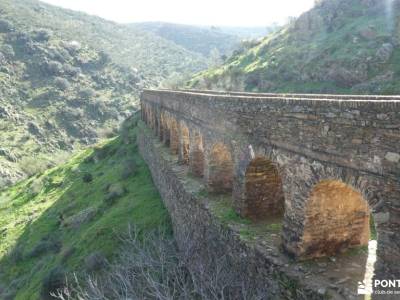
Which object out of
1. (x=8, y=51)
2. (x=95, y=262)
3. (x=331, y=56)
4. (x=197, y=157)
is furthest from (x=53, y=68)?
(x=95, y=262)

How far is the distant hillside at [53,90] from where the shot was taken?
57250mm

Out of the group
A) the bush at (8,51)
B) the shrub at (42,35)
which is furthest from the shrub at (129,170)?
the shrub at (42,35)

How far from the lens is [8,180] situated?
47.4 metres

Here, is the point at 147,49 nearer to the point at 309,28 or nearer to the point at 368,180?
the point at 309,28

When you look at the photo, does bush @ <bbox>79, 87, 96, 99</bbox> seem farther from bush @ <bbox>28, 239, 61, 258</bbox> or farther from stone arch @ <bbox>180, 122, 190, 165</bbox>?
stone arch @ <bbox>180, 122, 190, 165</bbox>

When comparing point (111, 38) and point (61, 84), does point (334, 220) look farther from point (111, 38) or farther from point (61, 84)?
point (111, 38)

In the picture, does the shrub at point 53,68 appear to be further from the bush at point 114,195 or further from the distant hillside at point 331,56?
the bush at point 114,195

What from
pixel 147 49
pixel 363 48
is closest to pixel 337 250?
pixel 363 48

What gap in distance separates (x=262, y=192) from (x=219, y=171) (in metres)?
2.58

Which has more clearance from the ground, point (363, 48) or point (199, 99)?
point (363, 48)

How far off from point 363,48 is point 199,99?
2418 centimetres

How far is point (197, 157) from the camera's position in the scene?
14.7 meters

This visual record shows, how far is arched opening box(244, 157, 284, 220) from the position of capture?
9.91 meters

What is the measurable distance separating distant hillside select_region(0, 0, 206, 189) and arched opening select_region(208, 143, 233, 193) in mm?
39929
